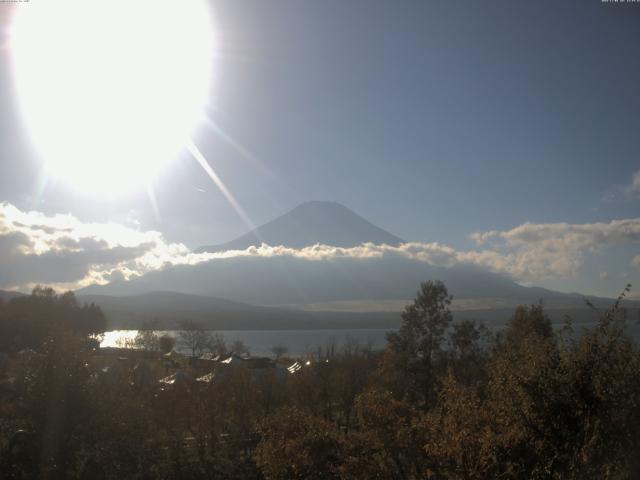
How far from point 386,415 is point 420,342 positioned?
59.0 ft

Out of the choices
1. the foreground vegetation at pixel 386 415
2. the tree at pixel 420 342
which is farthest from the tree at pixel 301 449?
the tree at pixel 420 342

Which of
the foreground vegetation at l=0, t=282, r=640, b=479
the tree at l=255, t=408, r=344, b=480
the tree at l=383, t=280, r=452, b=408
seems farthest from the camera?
the tree at l=383, t=280, r=452, b=408

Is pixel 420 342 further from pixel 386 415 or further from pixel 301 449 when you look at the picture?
pixel 386 415

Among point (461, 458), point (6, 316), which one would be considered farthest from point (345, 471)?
point (6, 316)

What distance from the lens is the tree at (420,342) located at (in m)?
28.4

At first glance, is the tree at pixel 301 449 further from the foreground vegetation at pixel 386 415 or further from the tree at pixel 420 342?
the tree at pixel 420 342

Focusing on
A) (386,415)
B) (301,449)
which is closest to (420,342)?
(301,449)

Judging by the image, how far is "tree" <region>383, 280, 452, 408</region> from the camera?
28.4 metres

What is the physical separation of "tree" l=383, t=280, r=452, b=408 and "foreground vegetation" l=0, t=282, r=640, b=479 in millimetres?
69

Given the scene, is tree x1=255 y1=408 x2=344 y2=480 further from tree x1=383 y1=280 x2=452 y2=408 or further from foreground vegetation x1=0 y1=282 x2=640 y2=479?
tree x1=383 y1=280 x2=452 y2=408

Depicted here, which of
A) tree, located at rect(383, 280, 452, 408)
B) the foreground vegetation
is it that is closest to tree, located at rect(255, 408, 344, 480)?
the foreground vegetation

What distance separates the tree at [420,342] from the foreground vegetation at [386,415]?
7 cm

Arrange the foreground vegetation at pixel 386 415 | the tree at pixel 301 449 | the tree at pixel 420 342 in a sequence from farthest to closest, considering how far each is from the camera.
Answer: the tree at pixel 420 342
the tree at pixel 301 449
the foreground vegetation at pixel 386 415

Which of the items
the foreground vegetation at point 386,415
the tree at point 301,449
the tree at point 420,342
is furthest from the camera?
the tree at point 420,342
